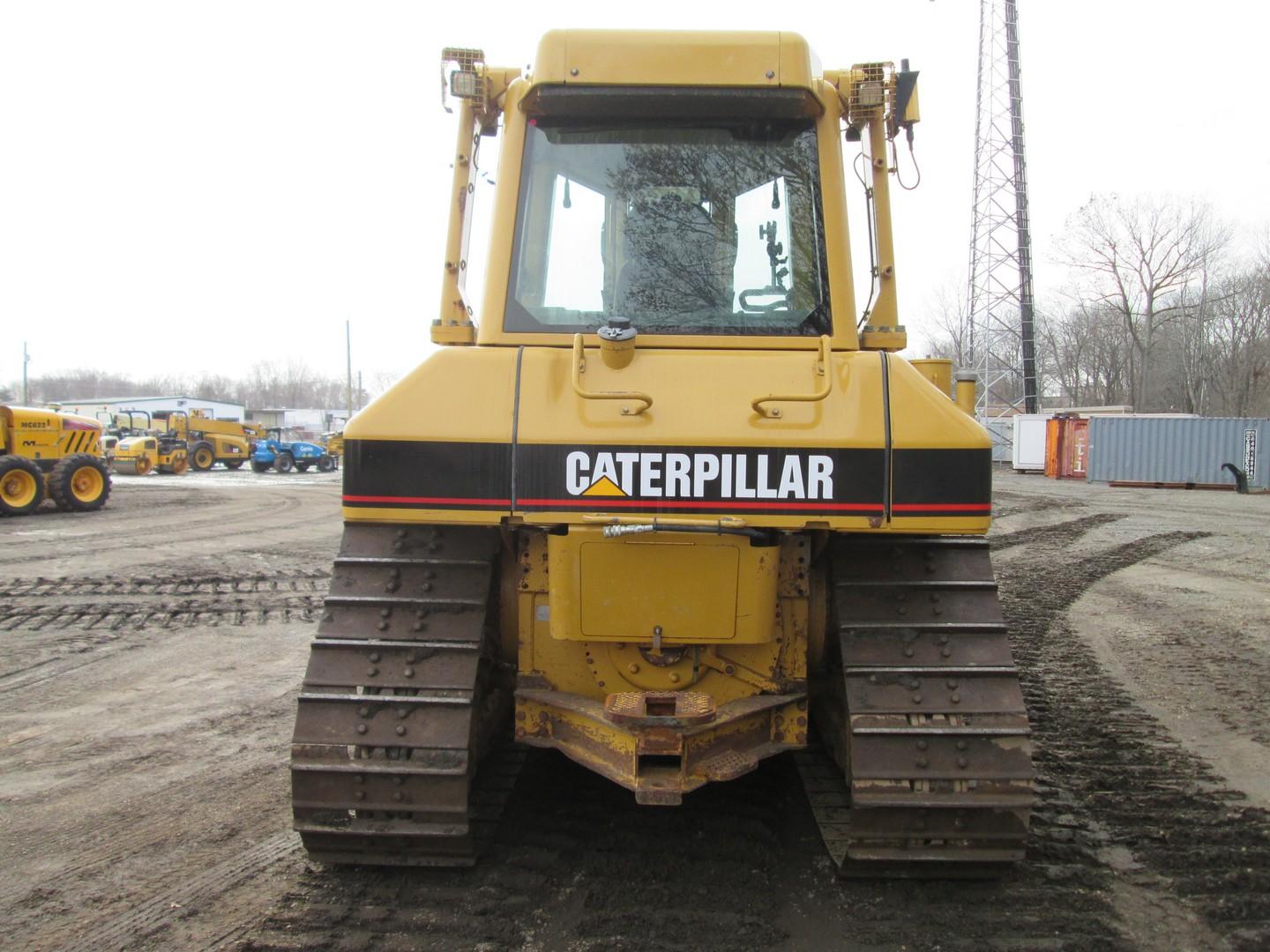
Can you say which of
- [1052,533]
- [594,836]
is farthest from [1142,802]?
[1052,533]

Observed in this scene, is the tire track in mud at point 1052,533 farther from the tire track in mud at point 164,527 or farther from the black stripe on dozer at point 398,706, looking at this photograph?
the tire track in mud at point 164,527

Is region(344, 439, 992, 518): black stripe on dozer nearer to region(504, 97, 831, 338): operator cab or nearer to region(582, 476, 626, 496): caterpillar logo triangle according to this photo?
region(582, 476, 626, 496): caterpillar logo triangle

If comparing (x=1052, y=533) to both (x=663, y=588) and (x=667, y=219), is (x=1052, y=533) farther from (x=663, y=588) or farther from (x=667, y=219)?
(x=663, y=588)

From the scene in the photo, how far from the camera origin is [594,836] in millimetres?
3586

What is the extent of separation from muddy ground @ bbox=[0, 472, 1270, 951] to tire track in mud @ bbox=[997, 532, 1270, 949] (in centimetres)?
1

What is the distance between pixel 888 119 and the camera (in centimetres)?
378

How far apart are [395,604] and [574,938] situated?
46.9 inches

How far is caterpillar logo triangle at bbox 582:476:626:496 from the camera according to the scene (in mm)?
2889

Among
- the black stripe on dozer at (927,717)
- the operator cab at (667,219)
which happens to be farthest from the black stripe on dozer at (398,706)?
the black stripe on dozer at (927,717)

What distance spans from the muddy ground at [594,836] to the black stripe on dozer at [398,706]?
0.25 meters

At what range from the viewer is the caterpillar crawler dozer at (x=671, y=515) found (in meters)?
2.90

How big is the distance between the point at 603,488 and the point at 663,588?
1.30 ft

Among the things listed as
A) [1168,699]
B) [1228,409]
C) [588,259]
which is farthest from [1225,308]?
[588,259]

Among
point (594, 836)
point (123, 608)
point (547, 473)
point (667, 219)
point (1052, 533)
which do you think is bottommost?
point (123, 608)
